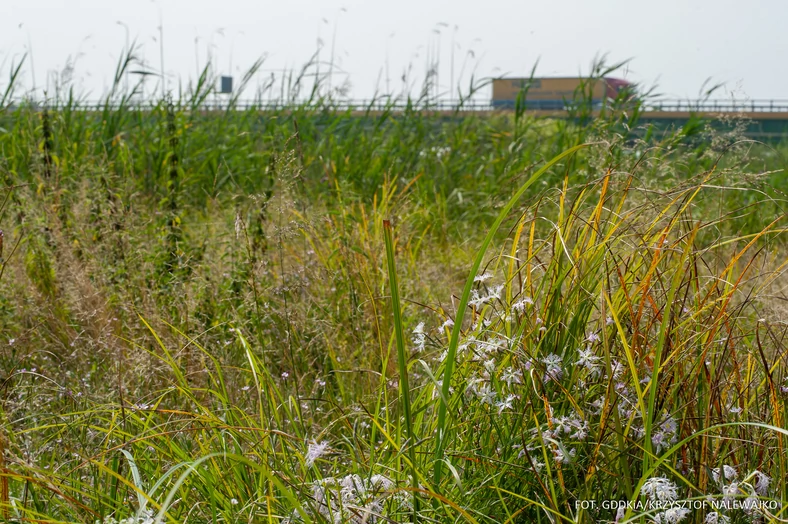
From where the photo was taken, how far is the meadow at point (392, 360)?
60.3 inches

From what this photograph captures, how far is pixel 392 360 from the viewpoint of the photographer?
265cm

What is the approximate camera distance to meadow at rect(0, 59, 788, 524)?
1.53 meters

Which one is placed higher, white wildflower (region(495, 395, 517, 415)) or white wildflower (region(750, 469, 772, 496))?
white wildflower (region(495, 395, 517, 415))

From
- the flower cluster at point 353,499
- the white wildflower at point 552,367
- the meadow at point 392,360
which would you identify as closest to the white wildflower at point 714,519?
the meadow at point 392,360

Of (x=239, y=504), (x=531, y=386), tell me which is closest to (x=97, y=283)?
(x=239, y=504)

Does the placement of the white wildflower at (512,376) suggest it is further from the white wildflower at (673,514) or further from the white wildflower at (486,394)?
the white wildflower at (673,514)

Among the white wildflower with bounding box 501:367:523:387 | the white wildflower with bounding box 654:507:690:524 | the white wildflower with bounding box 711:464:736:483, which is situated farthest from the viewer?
the white wildflower with bounding box 501:367:523:387

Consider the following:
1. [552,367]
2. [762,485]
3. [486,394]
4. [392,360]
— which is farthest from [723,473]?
[392,360]

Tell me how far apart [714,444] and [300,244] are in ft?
9.10

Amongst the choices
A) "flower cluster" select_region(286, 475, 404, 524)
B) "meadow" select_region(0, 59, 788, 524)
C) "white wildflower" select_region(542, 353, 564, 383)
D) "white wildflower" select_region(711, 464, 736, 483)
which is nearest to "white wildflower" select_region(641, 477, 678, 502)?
"meadow" select_region(0, 59, 788, 524)

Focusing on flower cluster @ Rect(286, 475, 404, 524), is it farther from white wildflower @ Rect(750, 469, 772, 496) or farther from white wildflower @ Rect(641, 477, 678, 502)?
white wildflower @ Rect(750, 469, 772, 496)

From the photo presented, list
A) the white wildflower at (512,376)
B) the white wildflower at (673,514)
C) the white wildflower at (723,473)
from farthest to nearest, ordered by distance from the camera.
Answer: the white wildflower at (512,376)
the white wildflower at (723,473)
the white wildflower at (673,514)

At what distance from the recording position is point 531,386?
1.67 m

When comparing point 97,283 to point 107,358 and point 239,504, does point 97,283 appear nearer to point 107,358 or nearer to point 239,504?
point 107,358
